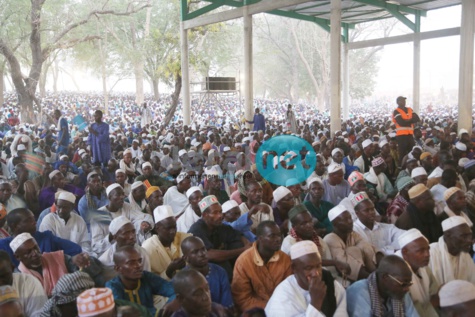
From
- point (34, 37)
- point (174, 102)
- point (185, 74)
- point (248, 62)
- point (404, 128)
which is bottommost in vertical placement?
point (404, 128)

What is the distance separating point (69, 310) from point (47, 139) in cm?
953

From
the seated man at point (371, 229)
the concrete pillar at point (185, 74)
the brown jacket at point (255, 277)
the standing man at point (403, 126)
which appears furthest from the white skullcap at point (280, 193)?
the concrete pillar at point (185, 74)

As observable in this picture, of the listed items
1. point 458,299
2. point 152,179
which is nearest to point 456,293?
point 458,299

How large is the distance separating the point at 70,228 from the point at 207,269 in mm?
1986

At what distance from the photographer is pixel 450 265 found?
130 inches

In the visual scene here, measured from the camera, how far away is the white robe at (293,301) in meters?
2.67

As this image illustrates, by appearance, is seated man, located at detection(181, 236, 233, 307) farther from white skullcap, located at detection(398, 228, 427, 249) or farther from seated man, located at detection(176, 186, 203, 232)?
seated man, located at detection(176, 186, 203, 232)

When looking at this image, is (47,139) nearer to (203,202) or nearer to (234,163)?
(234,163)

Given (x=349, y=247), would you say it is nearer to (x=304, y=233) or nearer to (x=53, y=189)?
(x=304, y=233)

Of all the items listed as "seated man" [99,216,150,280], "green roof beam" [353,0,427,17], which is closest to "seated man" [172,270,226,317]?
"seated man" [99,216,150,280]

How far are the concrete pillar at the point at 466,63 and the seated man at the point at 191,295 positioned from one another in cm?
1172

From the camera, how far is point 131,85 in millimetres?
63750

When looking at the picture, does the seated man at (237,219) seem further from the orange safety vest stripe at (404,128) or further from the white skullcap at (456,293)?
the orange safety vest stripe at (404,128)

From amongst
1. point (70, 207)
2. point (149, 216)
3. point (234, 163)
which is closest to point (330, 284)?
point (149, 216)
